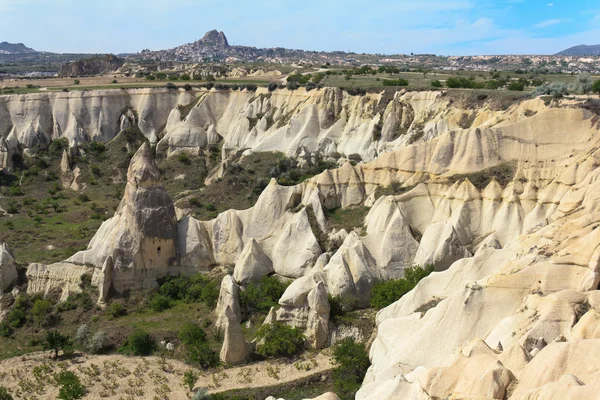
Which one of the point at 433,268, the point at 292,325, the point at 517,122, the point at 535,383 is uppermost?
the point at 517,122

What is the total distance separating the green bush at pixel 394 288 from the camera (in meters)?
28.0

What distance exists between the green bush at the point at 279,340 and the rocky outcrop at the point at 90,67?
354 ft

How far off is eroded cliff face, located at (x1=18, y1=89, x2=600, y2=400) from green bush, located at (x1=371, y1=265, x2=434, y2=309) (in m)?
0.80

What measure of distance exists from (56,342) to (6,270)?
660 cm

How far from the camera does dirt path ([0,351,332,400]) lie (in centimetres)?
2450

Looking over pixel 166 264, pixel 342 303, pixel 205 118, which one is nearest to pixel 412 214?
pixel 342 303

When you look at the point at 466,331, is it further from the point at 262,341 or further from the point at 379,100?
the point at 379,100

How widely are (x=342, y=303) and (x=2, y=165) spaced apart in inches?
1882

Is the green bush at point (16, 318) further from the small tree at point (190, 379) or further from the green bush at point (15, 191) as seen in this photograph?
the green bush at point (15, 191)

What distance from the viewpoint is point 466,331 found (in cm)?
2023

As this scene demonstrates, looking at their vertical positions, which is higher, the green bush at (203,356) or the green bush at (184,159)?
the green bush at (184,159)

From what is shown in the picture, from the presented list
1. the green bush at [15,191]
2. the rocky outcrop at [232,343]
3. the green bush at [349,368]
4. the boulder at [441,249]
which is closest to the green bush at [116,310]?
the rocky outcrop at [232,343]

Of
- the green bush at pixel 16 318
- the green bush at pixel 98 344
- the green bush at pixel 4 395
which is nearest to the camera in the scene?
the green bush at pixel 4 395

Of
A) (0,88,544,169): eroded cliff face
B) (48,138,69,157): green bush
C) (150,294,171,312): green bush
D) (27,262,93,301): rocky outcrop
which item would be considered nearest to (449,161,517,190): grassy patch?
(0,88,544,169): eroded cliff face
